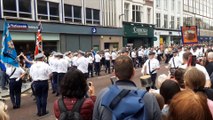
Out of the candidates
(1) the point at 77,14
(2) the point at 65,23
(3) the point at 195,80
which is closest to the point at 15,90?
(3) the point at 195,80

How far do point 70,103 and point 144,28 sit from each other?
131 ft

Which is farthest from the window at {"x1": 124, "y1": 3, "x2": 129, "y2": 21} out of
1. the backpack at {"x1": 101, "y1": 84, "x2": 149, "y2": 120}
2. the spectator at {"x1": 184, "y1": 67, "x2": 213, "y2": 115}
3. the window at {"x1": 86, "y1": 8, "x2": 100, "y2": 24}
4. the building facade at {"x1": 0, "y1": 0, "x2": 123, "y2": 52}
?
Result: the backpack at {"x1": 101, "y1": 84, "x2": 149, "y2": 120}

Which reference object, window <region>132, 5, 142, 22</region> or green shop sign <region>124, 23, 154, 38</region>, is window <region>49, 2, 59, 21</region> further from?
window <region>132, 5, 142, 22</region>

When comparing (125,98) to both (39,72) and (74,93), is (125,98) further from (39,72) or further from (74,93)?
(39,72)

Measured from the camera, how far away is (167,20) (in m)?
53.9

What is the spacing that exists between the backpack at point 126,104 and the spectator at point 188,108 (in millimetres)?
493

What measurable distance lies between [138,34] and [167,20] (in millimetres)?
14768

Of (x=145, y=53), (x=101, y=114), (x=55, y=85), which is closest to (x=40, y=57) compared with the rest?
(x=55, y=85)

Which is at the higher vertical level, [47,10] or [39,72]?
[47,10]

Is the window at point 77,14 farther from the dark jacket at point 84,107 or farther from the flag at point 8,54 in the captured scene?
the dark jacket at point 84,107

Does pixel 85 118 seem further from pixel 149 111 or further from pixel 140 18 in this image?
pixel 140 18

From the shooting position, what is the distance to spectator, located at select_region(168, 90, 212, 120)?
2443 millimetres

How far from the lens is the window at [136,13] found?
136 feet

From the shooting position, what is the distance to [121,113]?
9.91 ft
